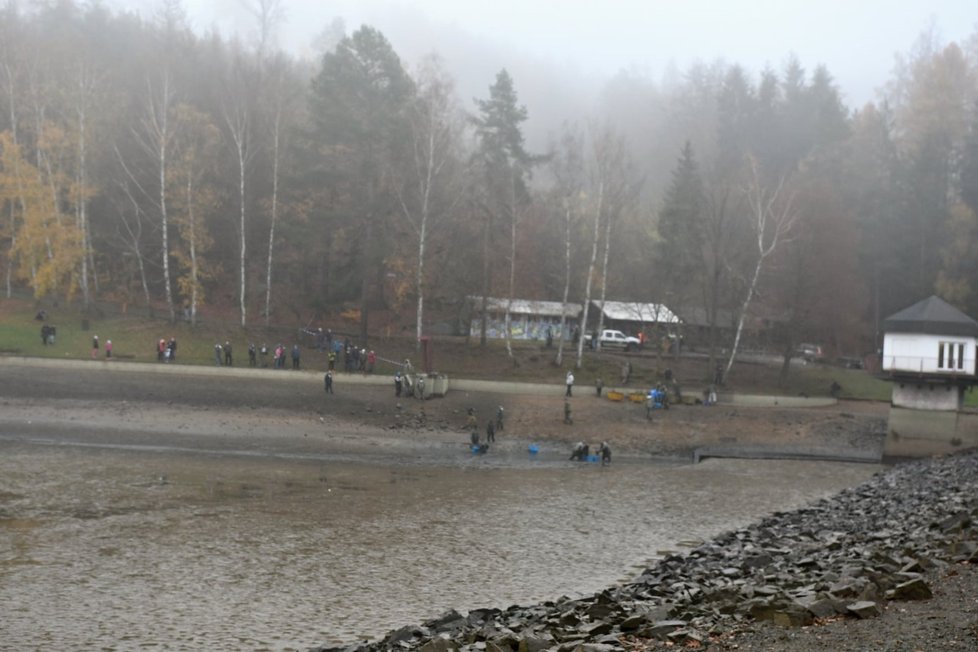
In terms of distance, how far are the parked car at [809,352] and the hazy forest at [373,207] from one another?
1.50 metres

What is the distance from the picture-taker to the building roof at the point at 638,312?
224ft

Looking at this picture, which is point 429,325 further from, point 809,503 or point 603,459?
point 809,503

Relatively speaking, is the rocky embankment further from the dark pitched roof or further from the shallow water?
the dark pitched roof

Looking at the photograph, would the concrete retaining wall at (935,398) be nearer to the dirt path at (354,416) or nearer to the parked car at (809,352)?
the dirt path at (354,416)

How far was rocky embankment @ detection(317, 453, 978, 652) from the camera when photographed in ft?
41.7

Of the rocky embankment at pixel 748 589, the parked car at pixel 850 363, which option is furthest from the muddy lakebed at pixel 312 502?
the parked car at pixel 850 363

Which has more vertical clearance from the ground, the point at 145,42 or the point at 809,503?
the point at 145,42

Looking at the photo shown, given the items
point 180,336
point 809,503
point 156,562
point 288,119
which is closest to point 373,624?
point 156,562

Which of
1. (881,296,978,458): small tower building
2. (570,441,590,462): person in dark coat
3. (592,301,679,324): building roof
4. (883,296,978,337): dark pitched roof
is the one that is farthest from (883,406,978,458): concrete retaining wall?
(592,301,679,324): building roof

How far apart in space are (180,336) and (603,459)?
25547 mm

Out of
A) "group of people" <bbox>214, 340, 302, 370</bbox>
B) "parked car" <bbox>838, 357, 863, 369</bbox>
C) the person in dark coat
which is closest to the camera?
the person in dark coat

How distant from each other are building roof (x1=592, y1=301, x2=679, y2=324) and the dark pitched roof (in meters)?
20.7

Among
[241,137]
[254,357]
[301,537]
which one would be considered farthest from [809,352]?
[301,537]

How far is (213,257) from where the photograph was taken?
65.3m
